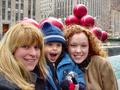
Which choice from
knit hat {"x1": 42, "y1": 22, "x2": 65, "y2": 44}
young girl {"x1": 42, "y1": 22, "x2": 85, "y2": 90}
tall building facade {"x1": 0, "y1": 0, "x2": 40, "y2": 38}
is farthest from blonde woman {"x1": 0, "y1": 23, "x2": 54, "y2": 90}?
tall building facade {"x1": 0, "y1": 0, "x2": 40, "y2": 38}

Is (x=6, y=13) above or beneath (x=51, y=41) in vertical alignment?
above

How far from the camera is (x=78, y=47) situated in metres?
3.31

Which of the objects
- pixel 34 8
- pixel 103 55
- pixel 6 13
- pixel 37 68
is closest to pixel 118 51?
pixel 103 55

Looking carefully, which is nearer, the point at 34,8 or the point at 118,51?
the point at 118,51

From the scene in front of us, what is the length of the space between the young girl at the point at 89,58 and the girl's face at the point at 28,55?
2.63ft

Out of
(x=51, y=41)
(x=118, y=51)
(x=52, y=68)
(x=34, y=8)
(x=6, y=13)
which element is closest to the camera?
(x=52, y=68)

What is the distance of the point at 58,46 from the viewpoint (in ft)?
10.9

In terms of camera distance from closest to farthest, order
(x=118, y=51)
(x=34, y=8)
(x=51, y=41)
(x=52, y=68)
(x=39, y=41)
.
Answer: (x=39, y=41) → (x=52, y=68) → (x=51, y=41) → (x=118, y=51) → (x=34, y=8)

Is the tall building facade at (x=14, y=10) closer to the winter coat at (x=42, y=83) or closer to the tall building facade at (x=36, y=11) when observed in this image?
the tall building facade at (x=36, y=11)

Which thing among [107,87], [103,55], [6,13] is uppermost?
[6,13]

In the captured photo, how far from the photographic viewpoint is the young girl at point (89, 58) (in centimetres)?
331

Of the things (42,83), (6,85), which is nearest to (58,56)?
(42,83)

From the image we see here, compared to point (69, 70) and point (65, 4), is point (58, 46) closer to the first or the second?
point (69, 70)

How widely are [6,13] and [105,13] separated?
20.0 meters
